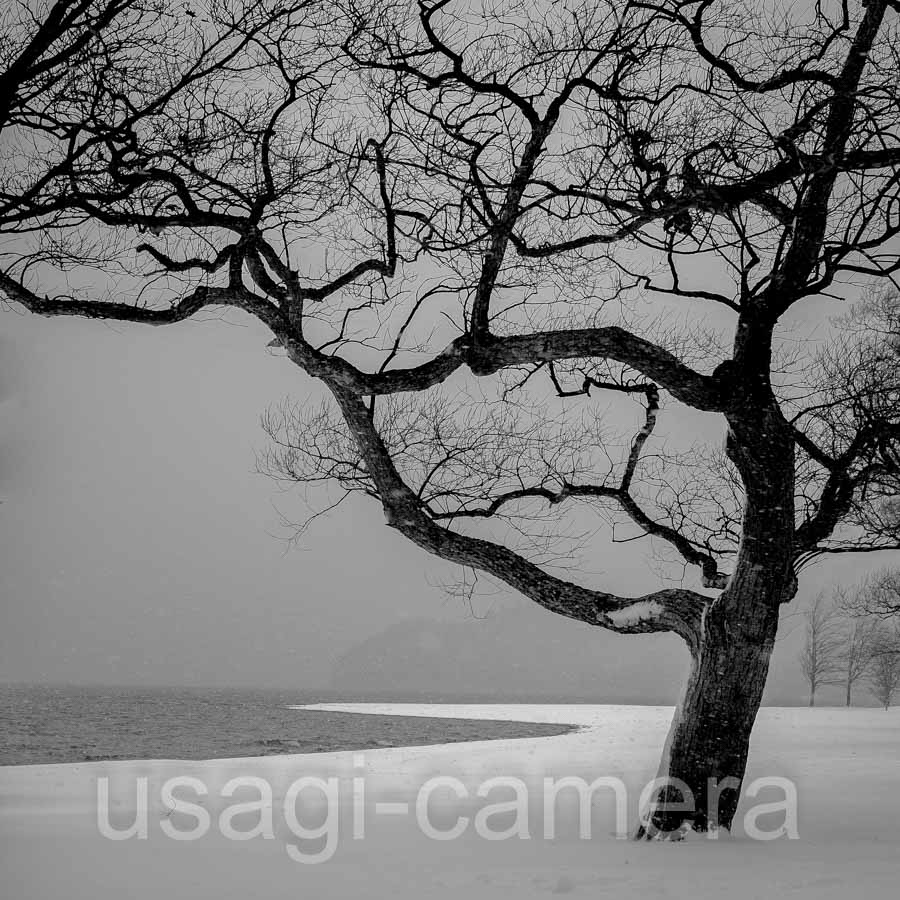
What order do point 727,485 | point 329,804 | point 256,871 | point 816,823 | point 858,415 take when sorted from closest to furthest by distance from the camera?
1. point 256,871
2. point 816,823
3. point 329,804
4. point 858,415
5. point 727,485

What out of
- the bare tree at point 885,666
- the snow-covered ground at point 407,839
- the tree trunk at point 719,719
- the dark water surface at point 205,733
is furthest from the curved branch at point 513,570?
the bare tree at point 885,666

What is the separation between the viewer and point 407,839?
23.3 ft

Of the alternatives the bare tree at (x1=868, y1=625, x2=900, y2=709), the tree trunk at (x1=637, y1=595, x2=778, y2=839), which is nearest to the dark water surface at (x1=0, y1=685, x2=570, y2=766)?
the tree trunk at (x1=637, y1=595, x2=778, y2=839)

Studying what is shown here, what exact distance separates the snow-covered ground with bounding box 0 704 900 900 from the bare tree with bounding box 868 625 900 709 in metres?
34.2

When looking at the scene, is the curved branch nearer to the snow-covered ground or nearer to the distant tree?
the snow-covered ground

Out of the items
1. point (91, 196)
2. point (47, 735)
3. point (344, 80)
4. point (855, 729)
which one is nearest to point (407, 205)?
point (344, 80)

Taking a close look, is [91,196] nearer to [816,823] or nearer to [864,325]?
[816,823]

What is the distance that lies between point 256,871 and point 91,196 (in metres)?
5.57

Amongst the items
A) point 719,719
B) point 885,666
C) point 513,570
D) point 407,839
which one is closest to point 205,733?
point 513,570

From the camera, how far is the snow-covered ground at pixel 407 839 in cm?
534

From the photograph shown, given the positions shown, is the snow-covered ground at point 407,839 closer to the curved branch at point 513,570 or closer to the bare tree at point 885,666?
the curved branch at point 513,570

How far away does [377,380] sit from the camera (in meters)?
8.40

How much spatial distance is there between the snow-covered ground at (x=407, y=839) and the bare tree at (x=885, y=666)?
1347 inches

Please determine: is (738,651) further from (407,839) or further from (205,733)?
(205,733)
